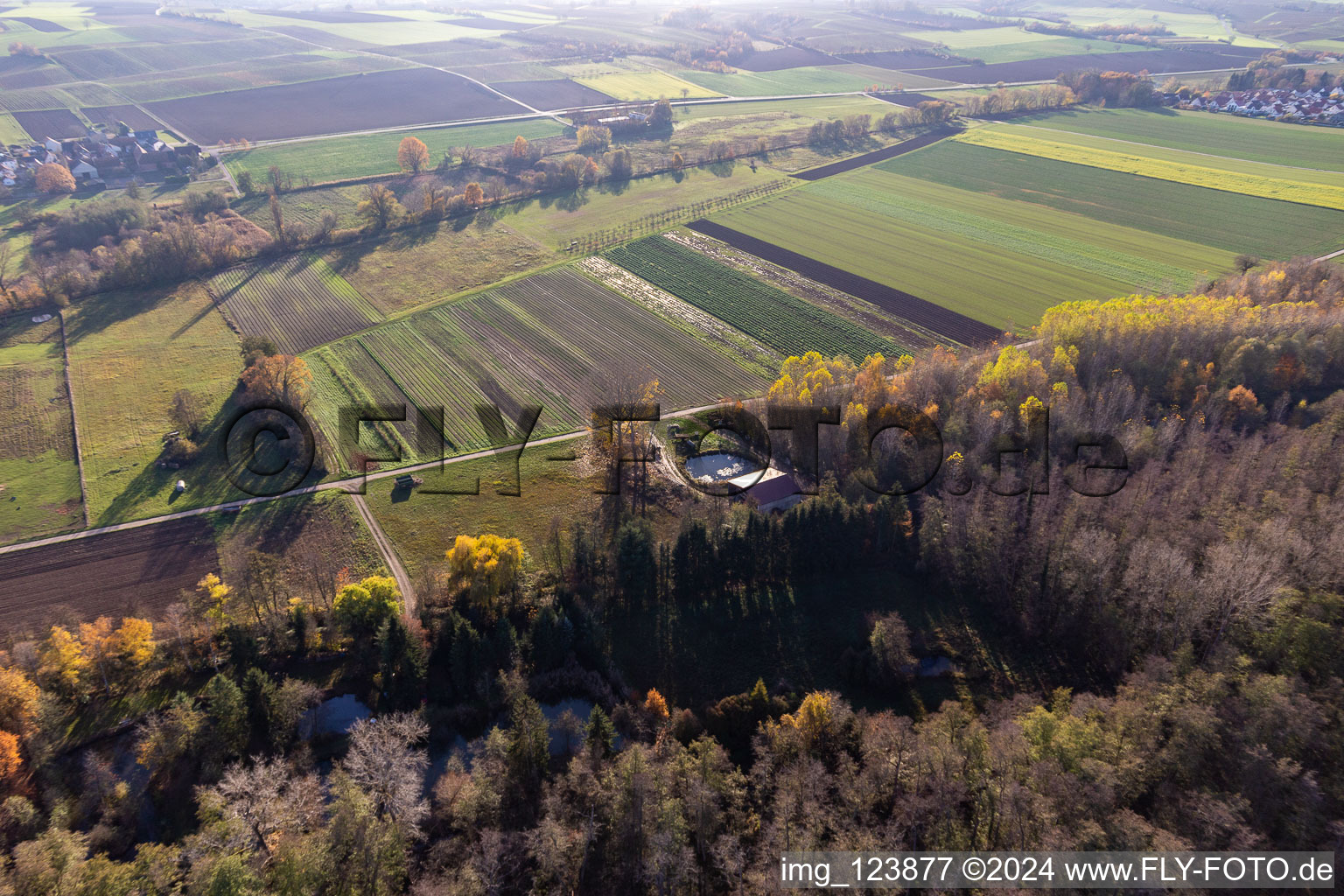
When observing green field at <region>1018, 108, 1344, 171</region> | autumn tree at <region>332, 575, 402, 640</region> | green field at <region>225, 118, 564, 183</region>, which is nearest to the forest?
autumn tree at <region>332, 575, 402, 640</region>

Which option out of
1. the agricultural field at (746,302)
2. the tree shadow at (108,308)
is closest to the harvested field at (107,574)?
the tree shadow at (108,308)

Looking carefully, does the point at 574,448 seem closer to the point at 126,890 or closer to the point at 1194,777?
the point at 126,890

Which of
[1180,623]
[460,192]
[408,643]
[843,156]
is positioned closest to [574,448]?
[408,643]

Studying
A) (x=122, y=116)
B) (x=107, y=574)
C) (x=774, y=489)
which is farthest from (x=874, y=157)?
(x=122, y=116)

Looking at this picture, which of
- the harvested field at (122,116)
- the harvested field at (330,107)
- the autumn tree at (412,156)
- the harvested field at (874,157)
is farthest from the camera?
the harvested field at (330,107)

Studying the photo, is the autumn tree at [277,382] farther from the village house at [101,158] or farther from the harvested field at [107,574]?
the village house at [101,158]

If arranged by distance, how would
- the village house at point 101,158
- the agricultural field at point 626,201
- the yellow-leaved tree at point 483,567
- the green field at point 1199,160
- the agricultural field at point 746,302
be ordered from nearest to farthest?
the yellow-leaved tree at point 483,567, the agricultural field at point 746,302, the agricultural field at point 626,201, the green field at point 1199,160, the village house at point 101,158

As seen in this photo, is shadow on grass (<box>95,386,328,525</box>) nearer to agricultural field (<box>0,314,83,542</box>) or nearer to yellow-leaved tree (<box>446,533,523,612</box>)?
agricultural field (<box>0,314,83,542</box>)
